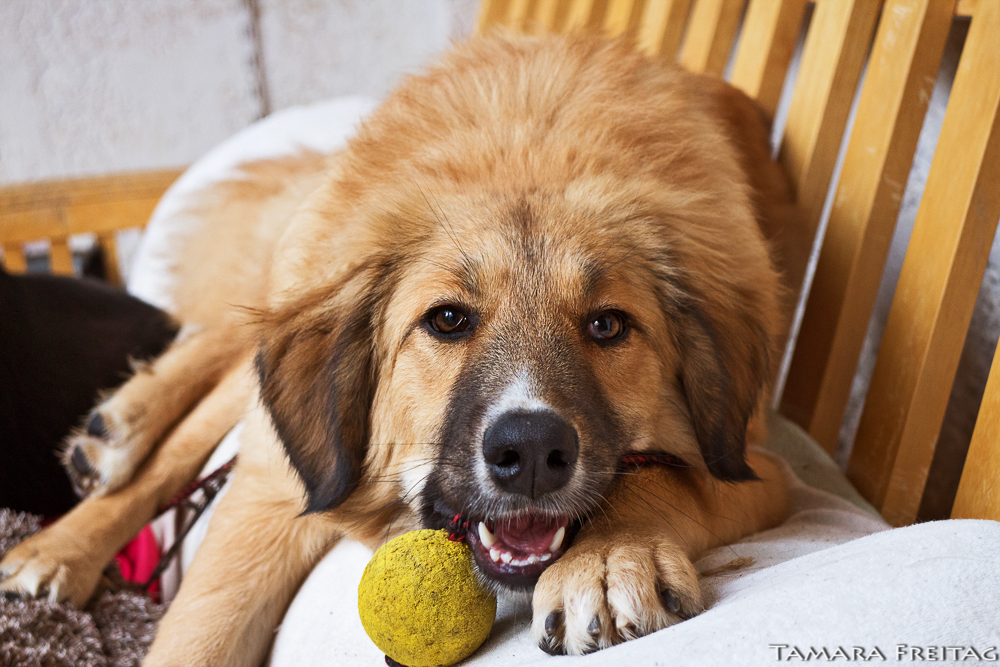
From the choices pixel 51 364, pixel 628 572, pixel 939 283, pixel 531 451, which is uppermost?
pixel 939 283

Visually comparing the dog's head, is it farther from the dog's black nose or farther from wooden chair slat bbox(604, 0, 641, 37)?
wooden chair slat bbox(604, 0, 641, 37)

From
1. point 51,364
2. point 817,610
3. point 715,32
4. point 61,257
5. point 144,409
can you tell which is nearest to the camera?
point 817,610

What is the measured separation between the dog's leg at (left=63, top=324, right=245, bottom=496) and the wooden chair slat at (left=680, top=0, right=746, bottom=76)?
169 centimetres

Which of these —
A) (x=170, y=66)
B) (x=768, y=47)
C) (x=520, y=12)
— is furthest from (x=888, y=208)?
(x=170, y=66)

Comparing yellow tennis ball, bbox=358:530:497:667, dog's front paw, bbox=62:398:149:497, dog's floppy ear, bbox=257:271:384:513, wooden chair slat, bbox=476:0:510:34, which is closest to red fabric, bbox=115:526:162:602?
dog's front paw, bbox=62:398:149:497

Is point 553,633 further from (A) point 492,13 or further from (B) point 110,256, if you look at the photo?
(B) point 110,256

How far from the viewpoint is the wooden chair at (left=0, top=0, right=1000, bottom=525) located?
1.42 m

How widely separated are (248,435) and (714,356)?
1.01 m

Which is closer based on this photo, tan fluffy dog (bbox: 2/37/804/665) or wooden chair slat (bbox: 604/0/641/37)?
tan fluffy dog (bbox: 2/37/804/665)

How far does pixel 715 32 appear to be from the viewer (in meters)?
2.28

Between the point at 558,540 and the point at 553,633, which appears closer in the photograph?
the point at 553,633

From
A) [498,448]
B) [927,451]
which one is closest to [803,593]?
[498,448]

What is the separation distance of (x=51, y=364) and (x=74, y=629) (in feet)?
2.92

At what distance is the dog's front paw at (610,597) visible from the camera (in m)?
0.95
